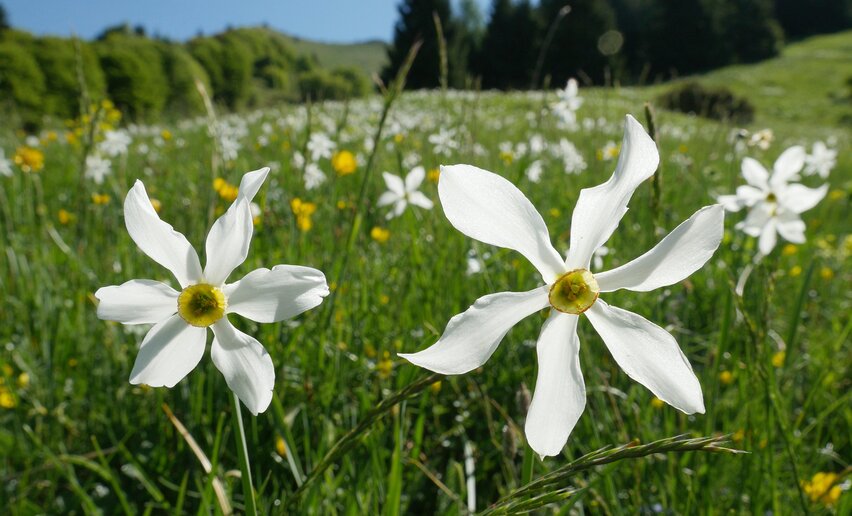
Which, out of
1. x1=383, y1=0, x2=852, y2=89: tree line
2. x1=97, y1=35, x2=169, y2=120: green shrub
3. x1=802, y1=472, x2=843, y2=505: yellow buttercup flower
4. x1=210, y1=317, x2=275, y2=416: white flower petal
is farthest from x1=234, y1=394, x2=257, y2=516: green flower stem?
x1=383, y1=0, x2=852, y2=89: tree line

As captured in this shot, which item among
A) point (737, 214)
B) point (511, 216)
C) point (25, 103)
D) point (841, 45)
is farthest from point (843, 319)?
point (841, 45)

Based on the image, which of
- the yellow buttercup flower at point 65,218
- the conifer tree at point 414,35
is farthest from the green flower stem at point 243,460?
the conifer tree at point 414,35

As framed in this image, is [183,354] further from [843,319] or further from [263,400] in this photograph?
[843,319]

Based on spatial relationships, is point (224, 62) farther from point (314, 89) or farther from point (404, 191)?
point (404, 191)

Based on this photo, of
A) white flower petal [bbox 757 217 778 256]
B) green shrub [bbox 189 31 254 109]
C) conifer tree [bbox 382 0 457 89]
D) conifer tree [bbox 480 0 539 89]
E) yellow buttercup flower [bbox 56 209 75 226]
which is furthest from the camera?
conifer tree [bbox 480 0 539 89]

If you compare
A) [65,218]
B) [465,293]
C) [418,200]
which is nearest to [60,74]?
[65,218]

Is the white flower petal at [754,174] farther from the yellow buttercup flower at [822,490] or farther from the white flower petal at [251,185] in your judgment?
the white flower petal at [251,185]

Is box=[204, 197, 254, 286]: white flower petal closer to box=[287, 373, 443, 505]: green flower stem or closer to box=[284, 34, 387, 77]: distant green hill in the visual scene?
box=[287, 373, 443, 505]: green flower stem
